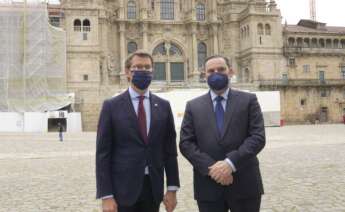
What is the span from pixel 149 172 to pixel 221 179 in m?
0.86

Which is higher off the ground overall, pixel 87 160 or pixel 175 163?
pixel 175 163

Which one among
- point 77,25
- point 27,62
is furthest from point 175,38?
point 27,62

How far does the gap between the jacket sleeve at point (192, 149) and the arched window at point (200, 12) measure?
213ft

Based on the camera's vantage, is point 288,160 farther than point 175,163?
Yes

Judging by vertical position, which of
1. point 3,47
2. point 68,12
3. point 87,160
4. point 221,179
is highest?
point 68,12

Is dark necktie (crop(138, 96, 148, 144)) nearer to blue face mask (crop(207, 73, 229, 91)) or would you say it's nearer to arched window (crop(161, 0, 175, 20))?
blue face mask (crop(207, 73, 229, 91))

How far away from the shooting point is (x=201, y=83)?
6003 cm

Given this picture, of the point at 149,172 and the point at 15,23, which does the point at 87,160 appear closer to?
the point at 149,172

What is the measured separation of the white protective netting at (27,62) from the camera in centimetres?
5281

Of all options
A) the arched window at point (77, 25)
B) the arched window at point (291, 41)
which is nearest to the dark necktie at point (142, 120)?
the arched window at point (77, 25)

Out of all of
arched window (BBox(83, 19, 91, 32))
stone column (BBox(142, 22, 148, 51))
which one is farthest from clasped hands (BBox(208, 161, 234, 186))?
stone column (BBox(142, 22, 148, 51))

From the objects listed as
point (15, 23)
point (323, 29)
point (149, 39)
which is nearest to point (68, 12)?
point (15, 23)

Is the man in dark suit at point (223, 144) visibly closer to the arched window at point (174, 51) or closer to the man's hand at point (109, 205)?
the man's hand at point (109, 205)

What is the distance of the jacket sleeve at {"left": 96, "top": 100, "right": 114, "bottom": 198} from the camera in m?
5.82
